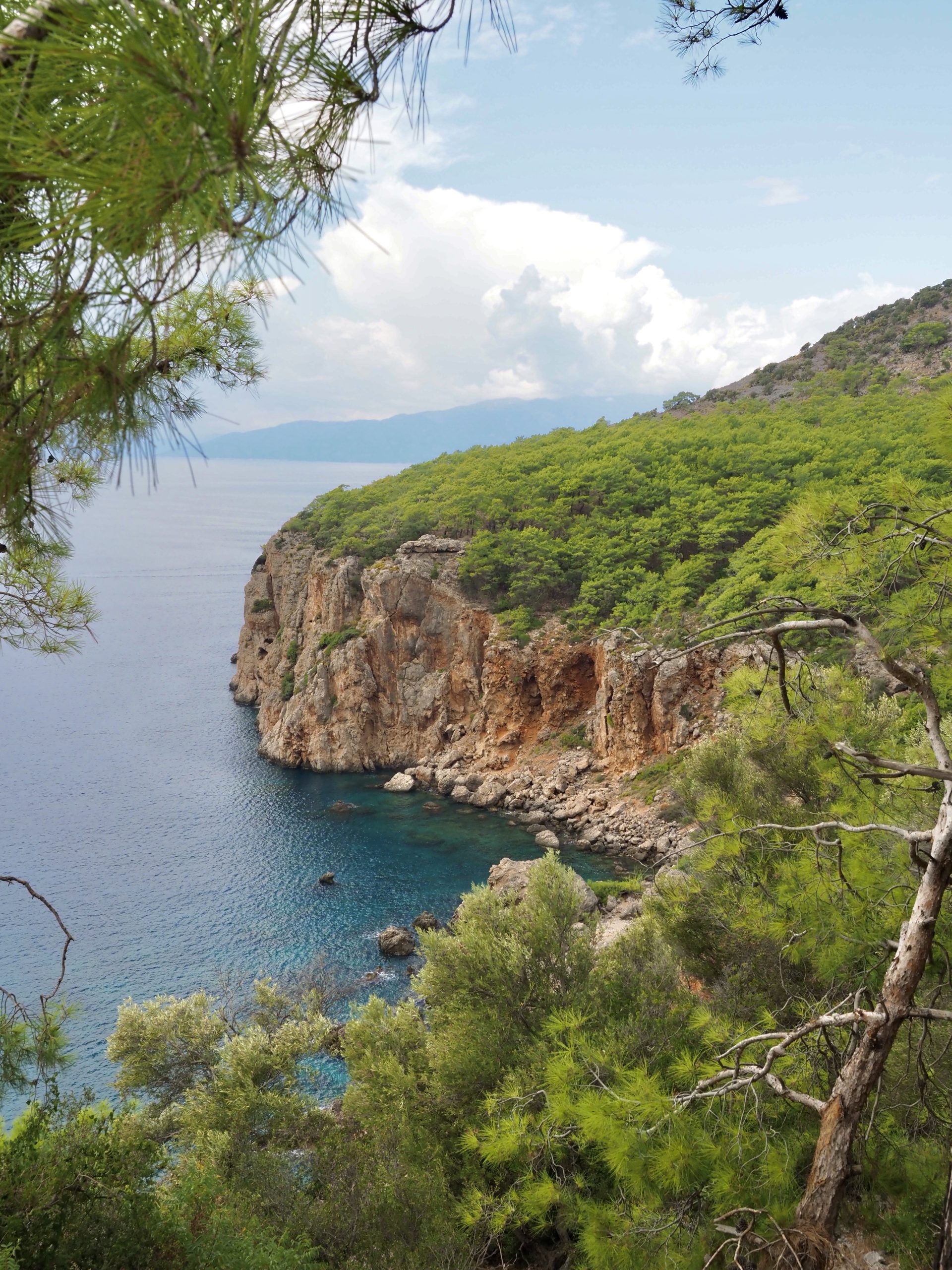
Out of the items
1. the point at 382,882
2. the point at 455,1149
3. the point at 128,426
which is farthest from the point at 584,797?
the point at 128,426

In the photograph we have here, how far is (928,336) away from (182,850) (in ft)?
168

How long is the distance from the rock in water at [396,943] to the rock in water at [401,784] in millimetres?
11550

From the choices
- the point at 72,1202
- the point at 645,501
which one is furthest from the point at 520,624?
the point at 72,1202

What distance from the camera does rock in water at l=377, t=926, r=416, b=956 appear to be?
21.3 meters

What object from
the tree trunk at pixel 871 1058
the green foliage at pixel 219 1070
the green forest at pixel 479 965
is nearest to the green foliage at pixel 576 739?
the green forest at pixel 479 965

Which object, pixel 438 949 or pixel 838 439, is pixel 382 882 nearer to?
pixel 438 949

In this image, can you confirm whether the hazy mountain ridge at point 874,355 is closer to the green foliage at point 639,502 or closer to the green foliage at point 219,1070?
the green foliage at point 639,502

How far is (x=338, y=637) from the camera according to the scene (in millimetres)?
37156

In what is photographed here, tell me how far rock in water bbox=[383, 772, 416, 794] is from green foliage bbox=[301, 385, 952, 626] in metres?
9.33

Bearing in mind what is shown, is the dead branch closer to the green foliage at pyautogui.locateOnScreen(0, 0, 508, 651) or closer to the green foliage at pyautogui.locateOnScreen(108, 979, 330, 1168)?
the green foliage at pyautogui.locateOnScreen(0, 0, 508, 651)

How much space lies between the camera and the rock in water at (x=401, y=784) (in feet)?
109

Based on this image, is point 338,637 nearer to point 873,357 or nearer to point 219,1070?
point 219,1070

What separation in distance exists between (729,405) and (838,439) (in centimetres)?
1600

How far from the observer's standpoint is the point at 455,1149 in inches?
384
